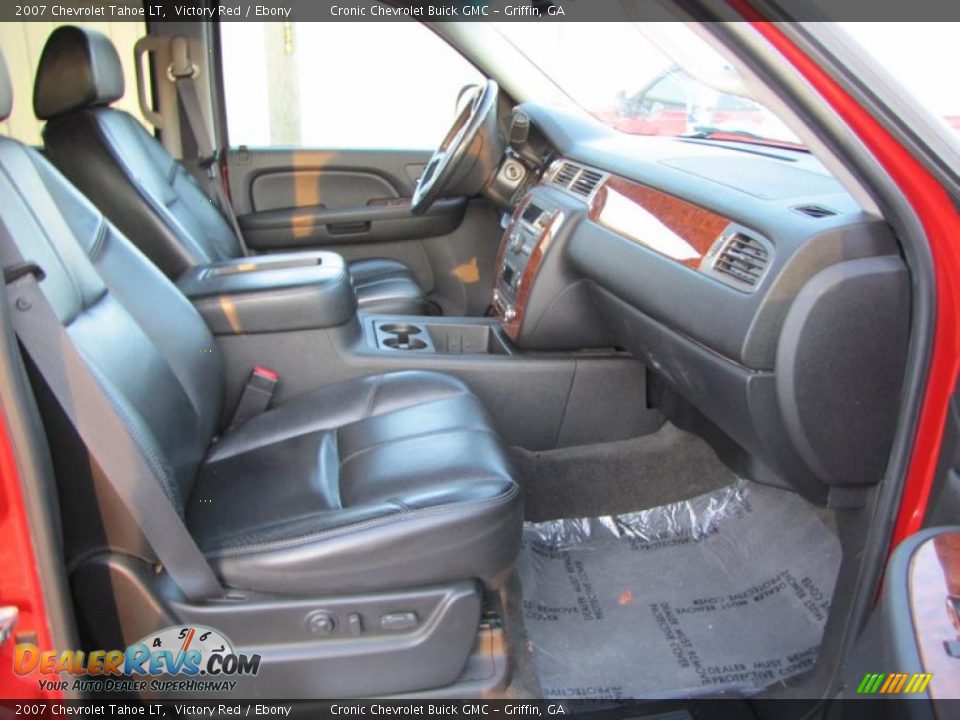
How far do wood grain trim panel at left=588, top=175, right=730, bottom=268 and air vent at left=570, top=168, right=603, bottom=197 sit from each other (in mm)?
44

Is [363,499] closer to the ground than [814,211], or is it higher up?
closer to the ground

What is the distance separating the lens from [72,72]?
229cm

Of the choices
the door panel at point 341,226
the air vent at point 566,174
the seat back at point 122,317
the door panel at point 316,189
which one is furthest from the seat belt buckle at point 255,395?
the door panel at point 316,189

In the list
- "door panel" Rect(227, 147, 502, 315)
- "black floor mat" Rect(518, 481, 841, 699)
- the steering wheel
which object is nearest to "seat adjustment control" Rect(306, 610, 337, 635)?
"black floor mat" Rect(518, 481, 841, 699)

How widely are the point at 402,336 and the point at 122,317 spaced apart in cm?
82

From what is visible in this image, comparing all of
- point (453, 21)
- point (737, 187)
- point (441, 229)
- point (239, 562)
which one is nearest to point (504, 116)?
point (453, 21)

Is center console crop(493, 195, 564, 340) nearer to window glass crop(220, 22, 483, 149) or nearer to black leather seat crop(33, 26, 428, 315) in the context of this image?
black leather seat crop(33, 26, 428, 315)

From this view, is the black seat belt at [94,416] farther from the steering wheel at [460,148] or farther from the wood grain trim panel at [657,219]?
the steering wheel at [460,148]

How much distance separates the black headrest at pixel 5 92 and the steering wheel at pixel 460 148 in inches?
45.0

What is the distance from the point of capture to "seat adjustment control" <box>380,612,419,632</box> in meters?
1.29

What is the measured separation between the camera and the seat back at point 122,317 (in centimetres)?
128

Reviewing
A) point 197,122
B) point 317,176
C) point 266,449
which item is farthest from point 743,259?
point 197,122

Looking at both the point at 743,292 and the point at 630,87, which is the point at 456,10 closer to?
the point at 630,87

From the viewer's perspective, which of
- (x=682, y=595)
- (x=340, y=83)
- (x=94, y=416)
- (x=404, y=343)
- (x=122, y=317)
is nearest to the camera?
(x=94, y=416)
